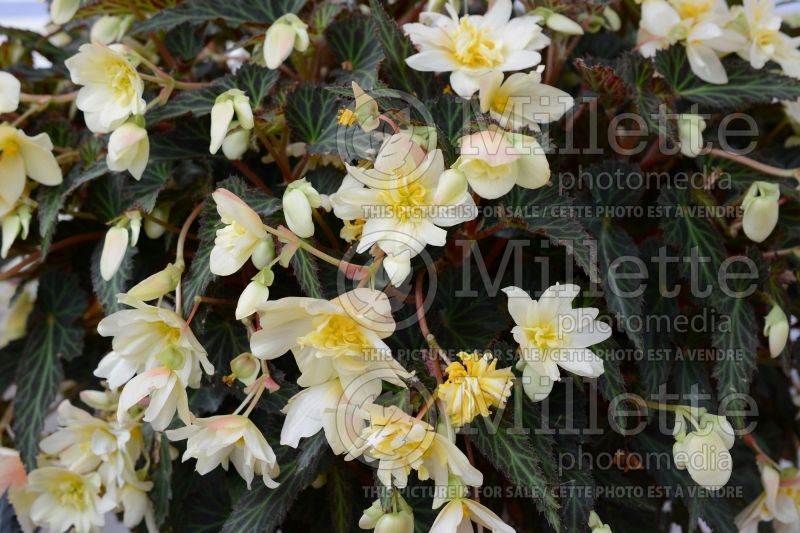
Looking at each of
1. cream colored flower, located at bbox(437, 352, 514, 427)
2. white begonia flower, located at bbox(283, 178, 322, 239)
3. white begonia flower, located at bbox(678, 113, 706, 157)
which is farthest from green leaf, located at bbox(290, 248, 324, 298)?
white begonia flower, located at bbox(678, 113, 706, 157)

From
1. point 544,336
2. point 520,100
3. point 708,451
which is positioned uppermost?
point 520,100

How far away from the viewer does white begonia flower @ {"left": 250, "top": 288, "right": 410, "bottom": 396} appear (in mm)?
510

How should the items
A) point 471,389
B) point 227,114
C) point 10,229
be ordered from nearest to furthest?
point 471,389 → point 227,114 → point 10,229

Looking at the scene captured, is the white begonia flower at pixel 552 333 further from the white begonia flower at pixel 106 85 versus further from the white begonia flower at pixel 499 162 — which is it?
the white begonia flower at pixel 106 85

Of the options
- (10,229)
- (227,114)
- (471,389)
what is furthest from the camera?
(10,229)

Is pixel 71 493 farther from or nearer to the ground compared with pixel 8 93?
nearer to the ground

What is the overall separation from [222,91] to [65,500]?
15.9 inches

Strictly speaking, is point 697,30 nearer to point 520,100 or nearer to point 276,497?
point 520,100

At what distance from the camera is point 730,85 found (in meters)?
0.75

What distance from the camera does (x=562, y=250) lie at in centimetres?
69

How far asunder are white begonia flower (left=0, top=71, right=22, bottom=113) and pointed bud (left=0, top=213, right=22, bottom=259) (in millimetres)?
100

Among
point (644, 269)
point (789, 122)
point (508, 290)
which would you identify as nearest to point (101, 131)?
point (508, 290)

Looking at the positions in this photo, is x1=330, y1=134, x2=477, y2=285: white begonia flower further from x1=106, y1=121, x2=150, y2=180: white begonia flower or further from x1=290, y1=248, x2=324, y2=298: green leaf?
x1=106, y1=121, x2=150, y2=180: white begonia flower

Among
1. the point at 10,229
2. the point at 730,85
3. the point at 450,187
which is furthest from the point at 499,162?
the point at 10,229
